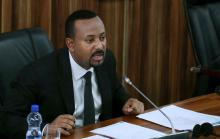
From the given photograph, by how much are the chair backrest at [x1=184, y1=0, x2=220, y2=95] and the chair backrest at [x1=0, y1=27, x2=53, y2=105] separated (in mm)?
1042

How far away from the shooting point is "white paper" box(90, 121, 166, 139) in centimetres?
270

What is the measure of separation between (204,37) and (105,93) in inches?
39.9

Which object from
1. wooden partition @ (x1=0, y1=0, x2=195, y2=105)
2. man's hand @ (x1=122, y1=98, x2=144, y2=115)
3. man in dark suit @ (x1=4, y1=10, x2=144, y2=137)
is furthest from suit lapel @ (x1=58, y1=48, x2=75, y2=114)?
wooden partition @ (x1=0, y1=0, x2=195, y2=105)

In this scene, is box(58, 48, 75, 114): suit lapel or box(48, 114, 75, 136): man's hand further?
box(58, 48, 75, 114): suit lapel

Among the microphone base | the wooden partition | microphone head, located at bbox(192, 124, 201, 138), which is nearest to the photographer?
the microphone base

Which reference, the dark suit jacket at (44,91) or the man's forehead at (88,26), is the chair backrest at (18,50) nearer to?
the dark suit jacket at (44,91)

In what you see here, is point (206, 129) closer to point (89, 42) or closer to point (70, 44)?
point (89, 42)

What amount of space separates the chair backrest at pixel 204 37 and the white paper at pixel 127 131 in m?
1.09

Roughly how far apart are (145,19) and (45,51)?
68.4 inches

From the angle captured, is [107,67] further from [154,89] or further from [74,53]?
[154,89]

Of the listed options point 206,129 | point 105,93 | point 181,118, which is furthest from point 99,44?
point 206,129

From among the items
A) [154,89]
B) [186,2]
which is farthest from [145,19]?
[186,2]

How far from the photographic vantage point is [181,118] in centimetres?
304

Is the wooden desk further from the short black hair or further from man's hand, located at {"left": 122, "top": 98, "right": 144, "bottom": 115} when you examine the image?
the short black hair
